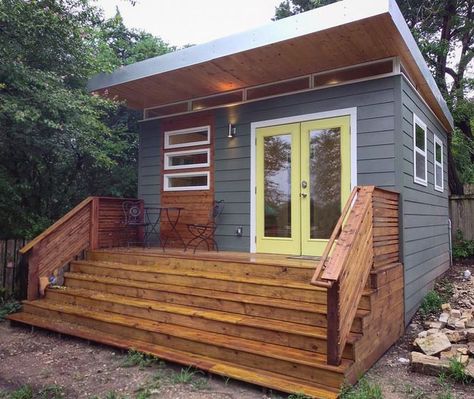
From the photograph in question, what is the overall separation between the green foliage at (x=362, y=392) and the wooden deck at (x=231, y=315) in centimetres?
5

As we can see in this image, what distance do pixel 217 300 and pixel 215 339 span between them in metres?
0.53

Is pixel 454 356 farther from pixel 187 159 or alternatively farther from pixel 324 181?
pixel 187 159

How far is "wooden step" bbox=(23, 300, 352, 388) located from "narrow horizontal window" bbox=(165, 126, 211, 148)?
291cm

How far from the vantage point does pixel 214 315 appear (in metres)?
3.65

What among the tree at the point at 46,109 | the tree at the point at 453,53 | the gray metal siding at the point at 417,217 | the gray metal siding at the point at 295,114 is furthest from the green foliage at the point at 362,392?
the tree at the point at 453,53

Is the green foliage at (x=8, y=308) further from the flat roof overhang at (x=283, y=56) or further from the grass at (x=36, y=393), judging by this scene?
the flat roof overhang at (x=283, y=56)

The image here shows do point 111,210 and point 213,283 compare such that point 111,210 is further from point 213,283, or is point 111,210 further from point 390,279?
point 390,279

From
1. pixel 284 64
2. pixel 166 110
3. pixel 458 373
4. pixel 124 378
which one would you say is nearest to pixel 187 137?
pixel 166 110

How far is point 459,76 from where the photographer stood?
10.3 meters

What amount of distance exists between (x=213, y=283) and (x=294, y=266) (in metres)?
0.87

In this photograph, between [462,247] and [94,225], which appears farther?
[462,247]

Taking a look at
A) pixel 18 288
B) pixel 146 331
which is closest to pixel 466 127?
pixel 146 331

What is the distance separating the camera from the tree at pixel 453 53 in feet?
30.4

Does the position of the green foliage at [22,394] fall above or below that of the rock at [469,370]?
below
